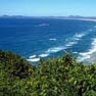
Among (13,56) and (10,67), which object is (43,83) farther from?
(13,56)

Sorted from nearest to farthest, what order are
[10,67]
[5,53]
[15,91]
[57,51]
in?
[15,91] < [10,67] < [5,53] < [57,51]

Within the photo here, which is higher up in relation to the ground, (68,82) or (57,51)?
(68,82)

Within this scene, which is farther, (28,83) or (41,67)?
(41,67)

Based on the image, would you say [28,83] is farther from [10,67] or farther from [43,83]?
[10,67]

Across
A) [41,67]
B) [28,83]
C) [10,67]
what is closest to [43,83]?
[28,83]

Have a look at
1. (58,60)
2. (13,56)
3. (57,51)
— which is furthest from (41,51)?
(58,60)

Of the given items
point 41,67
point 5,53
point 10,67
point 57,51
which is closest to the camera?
point 41,67

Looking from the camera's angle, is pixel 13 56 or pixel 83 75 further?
pixel 13 56

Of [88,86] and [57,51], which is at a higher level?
[88,86]

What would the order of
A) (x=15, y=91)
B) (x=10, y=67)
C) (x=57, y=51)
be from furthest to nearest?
(x=57, y=51), (x=10, y=67), (x=15, y=91)
